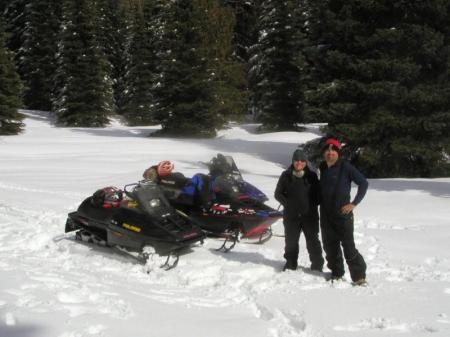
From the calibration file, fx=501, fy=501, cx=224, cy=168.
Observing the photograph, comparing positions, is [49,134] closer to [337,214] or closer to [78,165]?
[78,165]

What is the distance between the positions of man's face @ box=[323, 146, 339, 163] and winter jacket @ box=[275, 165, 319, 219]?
1.56 feet

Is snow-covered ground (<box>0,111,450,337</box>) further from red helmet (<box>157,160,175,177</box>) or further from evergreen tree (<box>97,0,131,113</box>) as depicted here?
evergreen tree (<box>97,0,131,113</box>)

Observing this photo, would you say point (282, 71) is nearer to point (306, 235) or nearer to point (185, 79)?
point (185, 79)

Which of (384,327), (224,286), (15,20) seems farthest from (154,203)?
(15,20)

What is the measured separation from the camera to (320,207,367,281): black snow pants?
17.9ft

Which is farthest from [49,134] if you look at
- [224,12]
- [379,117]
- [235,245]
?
[235,245]

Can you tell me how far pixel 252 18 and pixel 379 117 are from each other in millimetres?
29549

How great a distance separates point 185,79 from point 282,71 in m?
6.32

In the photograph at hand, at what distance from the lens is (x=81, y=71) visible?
32.1 meters

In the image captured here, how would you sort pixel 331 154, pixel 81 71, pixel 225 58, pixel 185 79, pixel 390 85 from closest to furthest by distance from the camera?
pixel 331 154 < pixel 390 85 < pixel 185 79 < pixel 81 71 < pixel 225 58

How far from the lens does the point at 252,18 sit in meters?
41.3

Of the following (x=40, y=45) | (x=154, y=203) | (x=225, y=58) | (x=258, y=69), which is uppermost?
(x=40, y=45)

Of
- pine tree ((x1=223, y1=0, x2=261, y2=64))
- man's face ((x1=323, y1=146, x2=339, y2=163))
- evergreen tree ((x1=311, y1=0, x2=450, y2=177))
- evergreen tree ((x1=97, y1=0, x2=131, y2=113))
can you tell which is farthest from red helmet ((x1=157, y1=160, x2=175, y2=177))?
evergreen tree ((x1=97, y1=0, x2=131, y2=113))

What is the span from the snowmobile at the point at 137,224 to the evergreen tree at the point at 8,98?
795 inches
